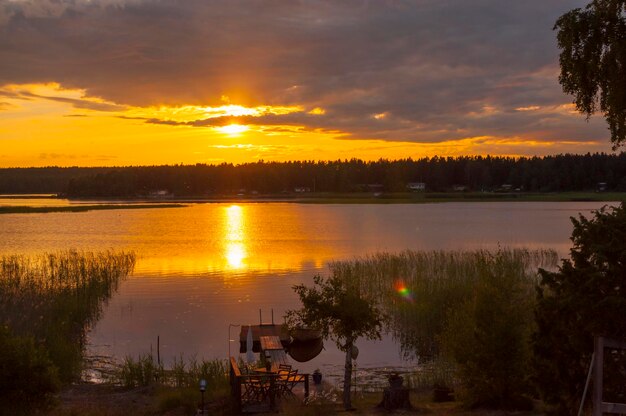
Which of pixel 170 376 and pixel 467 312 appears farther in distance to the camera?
pixel 170 376

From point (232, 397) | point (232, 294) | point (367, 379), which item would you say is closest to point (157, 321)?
point (232, 294)

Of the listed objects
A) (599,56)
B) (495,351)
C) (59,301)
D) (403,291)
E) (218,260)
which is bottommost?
(218,260)

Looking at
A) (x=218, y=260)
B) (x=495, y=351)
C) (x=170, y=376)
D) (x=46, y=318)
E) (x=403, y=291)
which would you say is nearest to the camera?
(x=495, y=351)

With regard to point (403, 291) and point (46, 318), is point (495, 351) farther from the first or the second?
point (46, 318)

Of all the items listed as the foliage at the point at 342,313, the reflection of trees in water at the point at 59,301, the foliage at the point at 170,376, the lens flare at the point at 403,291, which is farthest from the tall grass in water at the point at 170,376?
the lens flare at the point at 403,291

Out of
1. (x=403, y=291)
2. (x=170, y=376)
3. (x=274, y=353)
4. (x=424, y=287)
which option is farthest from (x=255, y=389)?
(x=403, y=291)

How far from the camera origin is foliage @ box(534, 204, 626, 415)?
445 inches

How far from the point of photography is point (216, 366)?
21.4 meters

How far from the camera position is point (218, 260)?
5903 cm

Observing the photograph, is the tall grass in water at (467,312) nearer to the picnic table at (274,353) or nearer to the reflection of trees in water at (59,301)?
the picnic table at (274,353)

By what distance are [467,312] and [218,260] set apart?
42.9 m

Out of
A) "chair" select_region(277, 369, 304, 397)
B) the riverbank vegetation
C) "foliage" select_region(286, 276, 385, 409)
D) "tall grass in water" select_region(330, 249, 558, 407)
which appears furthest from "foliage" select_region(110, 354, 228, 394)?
"tall grass in water" select_region(330, 249, 558, 407)

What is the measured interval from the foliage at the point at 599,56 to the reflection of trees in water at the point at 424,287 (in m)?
4.84

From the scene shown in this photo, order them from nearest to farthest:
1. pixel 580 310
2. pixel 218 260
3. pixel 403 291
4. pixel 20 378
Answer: pixel 580 310 → pixel 20 378 → pixel 403 291 → pixel 218 260
